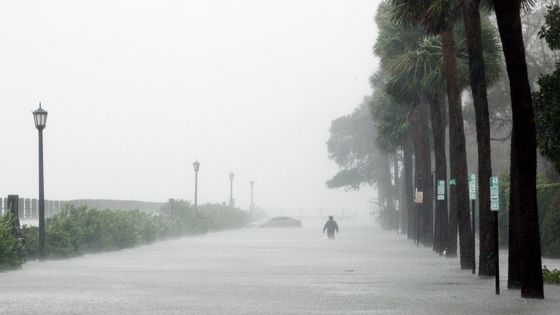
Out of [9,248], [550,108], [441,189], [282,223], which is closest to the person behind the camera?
[550,108]

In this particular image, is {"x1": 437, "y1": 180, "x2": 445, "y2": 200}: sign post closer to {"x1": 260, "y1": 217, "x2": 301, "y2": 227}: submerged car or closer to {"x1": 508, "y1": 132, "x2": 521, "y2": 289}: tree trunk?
{"x1": 508, "y1": 132, "x2": 521, "y2": 289}: tree trunk

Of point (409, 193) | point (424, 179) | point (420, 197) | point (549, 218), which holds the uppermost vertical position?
point (424, 179)

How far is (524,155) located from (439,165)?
23.4 m

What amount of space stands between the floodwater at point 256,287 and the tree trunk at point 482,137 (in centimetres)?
71

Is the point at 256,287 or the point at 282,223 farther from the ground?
the point at 282,223

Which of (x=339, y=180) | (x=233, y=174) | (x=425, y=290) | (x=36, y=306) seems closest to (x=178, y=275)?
(x=425, y=290)

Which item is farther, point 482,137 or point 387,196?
point 387,196

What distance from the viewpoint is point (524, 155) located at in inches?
863

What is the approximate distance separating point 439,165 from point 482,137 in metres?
16.2

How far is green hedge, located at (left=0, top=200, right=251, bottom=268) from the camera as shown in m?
34.0

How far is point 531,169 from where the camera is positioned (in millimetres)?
21922

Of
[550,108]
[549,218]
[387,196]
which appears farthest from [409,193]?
[550,108]

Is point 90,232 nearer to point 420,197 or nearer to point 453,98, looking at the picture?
point 420,197

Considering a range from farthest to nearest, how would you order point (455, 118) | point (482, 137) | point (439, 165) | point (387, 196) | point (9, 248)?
point (387, 196) < point (439, 165) < point (455, 118) < point (9, 248) < point (482, 137)
